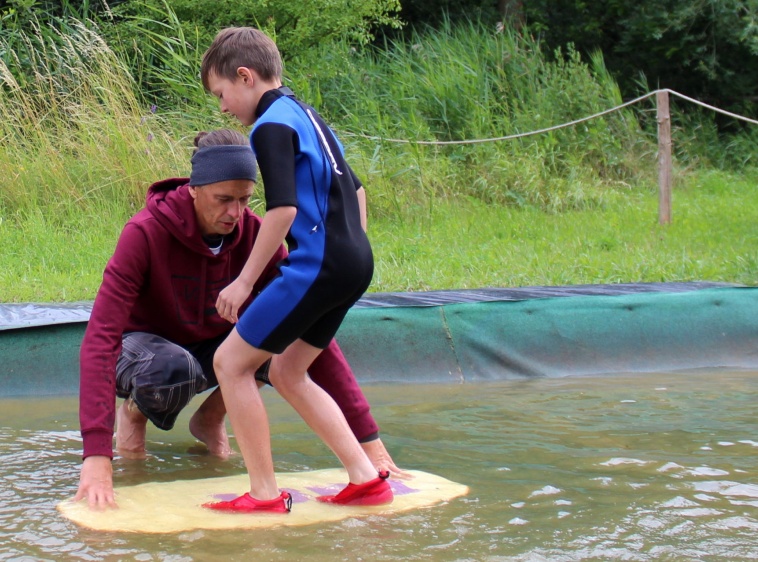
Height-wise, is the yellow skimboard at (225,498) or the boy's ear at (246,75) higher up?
the boy's ear at (246,75)

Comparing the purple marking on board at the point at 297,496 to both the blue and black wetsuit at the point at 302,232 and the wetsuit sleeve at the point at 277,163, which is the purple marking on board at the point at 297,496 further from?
the wetsuit sleeve at the point at 277,163

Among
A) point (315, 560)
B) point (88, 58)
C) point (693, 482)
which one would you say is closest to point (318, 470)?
point (315, 560)

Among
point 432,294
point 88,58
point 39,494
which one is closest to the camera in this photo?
point 39,494

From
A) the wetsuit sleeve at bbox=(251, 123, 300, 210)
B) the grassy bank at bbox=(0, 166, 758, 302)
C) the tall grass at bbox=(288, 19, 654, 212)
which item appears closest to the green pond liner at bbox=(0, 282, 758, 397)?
the grassy bank at bbox=(0, 166, 758, 302)

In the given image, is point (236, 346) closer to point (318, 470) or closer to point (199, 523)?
point (199, 523)

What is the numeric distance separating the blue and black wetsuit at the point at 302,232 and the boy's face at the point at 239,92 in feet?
0.18

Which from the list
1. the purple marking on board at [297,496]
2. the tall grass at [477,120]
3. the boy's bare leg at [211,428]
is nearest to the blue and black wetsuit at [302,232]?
the purple marking on board at [297,496]

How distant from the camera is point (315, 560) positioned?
237cm

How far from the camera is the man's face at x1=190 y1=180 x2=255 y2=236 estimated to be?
2.89 meters

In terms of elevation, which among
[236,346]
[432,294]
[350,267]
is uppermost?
[350,267]

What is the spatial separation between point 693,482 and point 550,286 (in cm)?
240

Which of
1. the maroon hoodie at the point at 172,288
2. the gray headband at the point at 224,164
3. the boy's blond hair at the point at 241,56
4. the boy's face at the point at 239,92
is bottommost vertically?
the maroon hoodie at the point at 172,288

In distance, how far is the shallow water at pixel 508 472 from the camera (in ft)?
8.07

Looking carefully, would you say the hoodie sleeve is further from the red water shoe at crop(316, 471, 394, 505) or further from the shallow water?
the red water shoe at crop(316, 471, 394, 505)
